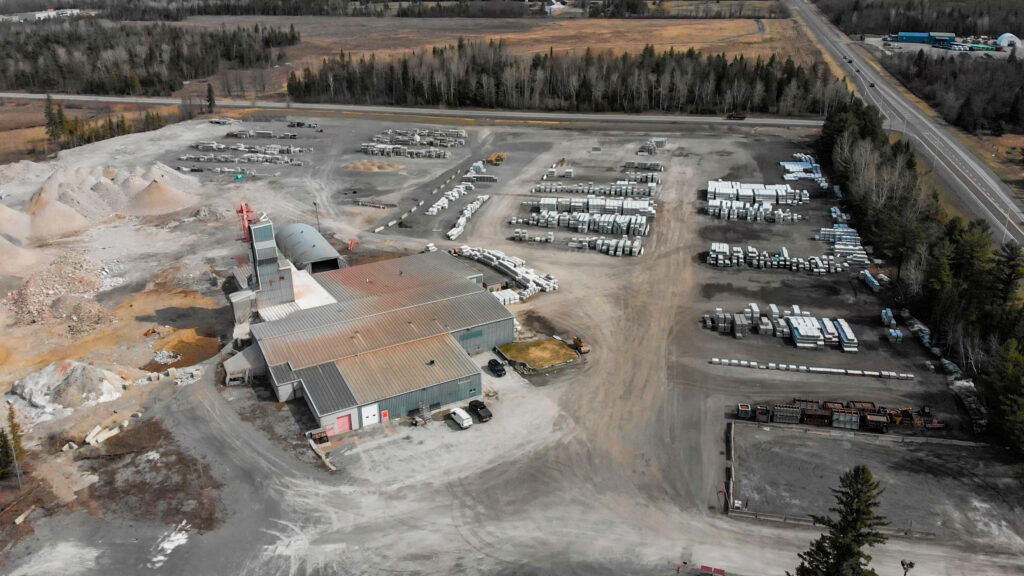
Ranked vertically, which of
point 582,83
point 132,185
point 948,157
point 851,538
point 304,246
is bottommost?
point 851,538

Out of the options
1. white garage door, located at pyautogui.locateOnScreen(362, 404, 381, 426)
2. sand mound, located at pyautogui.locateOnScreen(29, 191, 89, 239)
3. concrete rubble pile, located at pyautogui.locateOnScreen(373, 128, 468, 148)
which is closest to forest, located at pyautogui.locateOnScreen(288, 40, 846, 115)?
concrete rubble pile, located at pyautogui.locateOnScreen(373, 128, 468, 148)

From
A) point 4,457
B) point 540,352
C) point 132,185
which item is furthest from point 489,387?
point 132,185

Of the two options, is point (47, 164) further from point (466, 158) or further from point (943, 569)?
point (943, 569)

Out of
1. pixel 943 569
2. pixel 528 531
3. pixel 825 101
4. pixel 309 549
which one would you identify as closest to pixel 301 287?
pixel 309 549

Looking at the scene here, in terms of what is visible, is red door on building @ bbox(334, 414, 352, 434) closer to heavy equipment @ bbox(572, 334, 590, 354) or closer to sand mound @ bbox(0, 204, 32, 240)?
heavy equipment @ bbox(572, 334, 590, 354)

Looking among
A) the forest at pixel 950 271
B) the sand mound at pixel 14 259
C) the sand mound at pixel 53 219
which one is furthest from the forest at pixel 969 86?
the sand mound at pixel 14 259

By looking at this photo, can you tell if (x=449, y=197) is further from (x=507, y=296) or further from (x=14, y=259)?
(x=14, y=259)
